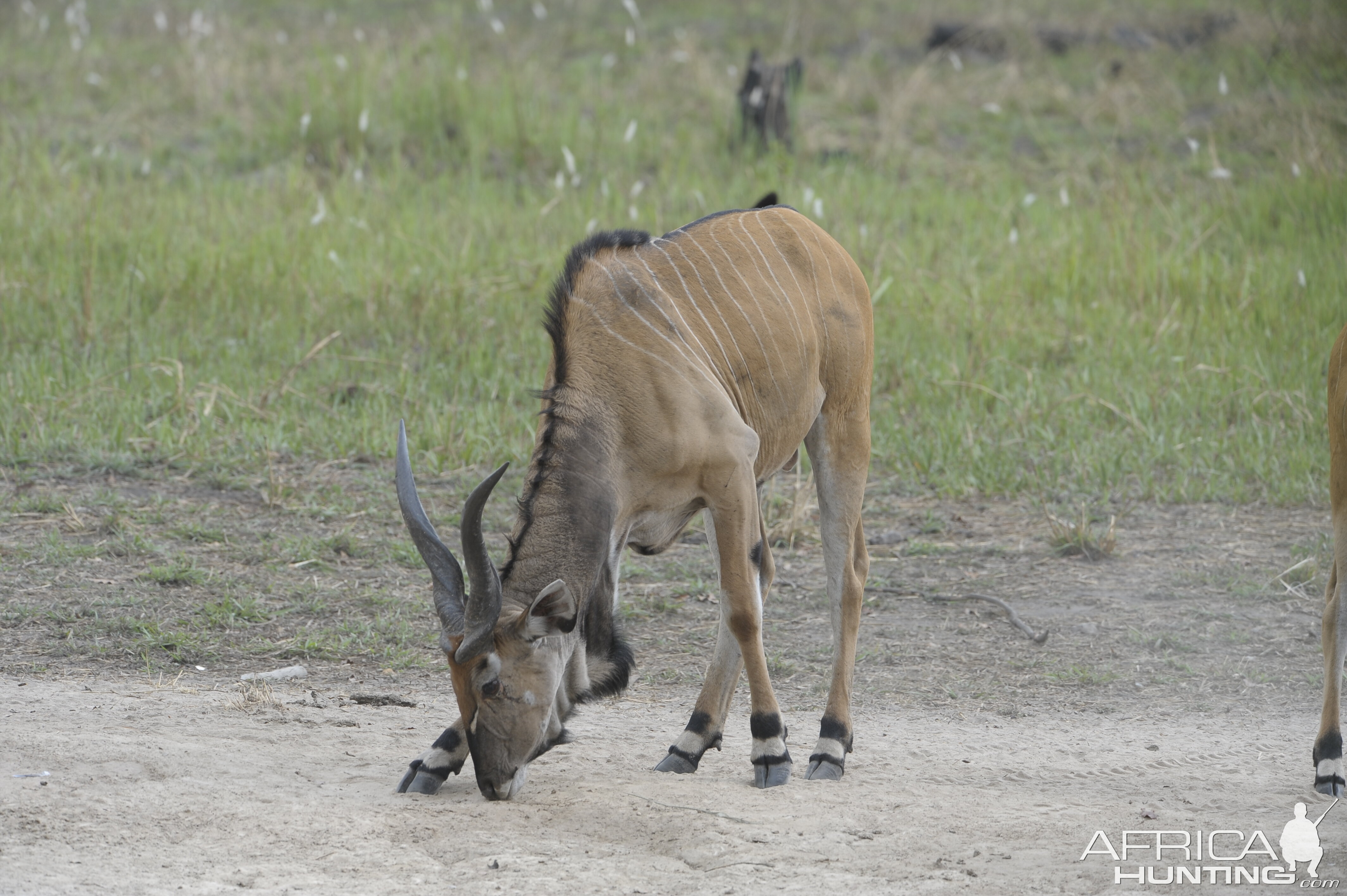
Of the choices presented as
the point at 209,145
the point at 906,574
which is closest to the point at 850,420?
the point at 906,574

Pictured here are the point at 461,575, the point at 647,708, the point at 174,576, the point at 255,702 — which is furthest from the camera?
the point at 174,576

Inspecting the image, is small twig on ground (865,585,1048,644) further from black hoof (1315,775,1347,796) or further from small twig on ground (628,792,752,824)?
small twig on ground (628,792,752,824)

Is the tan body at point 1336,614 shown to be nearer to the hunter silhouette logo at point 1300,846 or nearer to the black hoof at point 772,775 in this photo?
the hunter silhouette logo at point 1300,846

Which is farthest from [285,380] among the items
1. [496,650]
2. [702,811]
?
[702,811]

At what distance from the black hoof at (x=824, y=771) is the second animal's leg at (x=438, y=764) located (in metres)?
1.02

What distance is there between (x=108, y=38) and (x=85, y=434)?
309 inches

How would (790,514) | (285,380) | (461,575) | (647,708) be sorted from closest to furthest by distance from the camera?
(461,575)
(647,708)
(790,514)
(285,380)

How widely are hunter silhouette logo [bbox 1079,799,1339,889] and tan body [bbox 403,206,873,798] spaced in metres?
0.97

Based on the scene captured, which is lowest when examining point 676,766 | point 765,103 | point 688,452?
point 676,766

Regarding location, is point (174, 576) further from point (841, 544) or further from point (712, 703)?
point (841, 544)

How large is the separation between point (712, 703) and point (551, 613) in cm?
82

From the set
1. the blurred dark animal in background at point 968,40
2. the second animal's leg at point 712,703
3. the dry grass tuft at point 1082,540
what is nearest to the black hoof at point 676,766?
the second animal's leg at point 712,703

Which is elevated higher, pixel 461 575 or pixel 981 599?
pixel 461 575

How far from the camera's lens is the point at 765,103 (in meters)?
11.2
